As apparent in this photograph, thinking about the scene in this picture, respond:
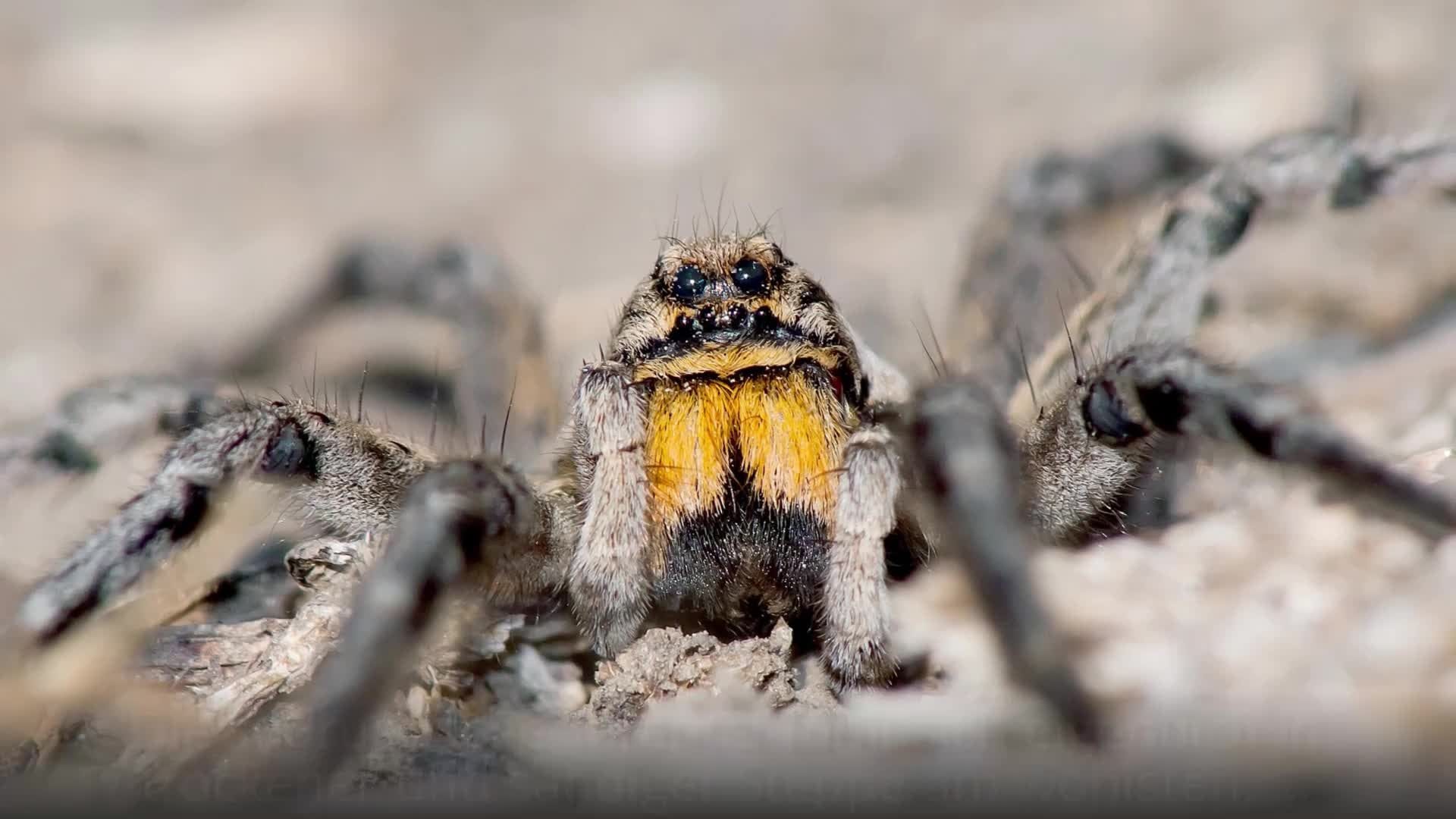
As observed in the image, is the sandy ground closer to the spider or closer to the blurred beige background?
the blurred beige background

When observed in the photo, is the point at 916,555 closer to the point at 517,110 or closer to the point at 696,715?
the point at 696,715

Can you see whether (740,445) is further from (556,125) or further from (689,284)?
(556,125)

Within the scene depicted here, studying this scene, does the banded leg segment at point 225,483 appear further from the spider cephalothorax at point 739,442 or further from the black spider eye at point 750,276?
the black spider eye at point 750,276

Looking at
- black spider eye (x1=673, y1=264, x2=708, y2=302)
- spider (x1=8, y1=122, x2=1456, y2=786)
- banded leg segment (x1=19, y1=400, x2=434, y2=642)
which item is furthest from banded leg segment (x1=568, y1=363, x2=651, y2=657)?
banded leg segment (x1=19, y1=400, x2=434, y2=642)

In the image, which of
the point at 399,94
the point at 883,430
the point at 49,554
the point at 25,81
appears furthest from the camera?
the point at 399,94

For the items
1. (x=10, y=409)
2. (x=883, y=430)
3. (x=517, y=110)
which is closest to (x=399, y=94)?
(x=517, y=110)

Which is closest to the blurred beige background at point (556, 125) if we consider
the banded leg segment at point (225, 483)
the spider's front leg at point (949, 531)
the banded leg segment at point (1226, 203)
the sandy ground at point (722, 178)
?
the sandy ground at point (722, 178)
